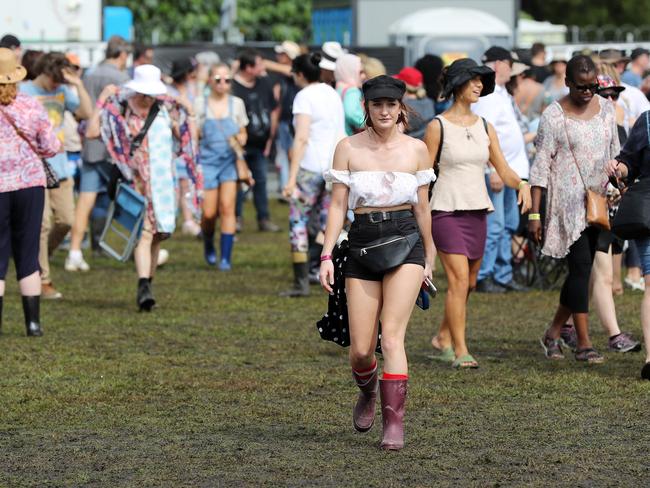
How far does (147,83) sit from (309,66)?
179cm

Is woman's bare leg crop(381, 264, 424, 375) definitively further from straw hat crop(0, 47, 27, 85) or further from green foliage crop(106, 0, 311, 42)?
green foliage crop(106, 0, 311, 42)

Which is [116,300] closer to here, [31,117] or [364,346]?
[31,117]

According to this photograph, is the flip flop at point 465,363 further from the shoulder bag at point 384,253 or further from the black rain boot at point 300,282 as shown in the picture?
the black rain boot at point 300,282

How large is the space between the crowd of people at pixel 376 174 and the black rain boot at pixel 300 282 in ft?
0.09

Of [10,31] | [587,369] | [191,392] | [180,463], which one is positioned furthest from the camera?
[10,31]

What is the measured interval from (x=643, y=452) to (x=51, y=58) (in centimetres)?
761

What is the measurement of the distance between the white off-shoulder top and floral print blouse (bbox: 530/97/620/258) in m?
2.54

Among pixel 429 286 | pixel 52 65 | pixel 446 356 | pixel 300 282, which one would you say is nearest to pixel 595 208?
pixel 446 356

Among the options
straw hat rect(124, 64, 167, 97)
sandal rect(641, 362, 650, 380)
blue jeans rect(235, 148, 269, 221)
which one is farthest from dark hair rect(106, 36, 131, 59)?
sandal rect(641, 362, 650, 380)

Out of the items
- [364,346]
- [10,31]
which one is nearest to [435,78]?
[364,346]

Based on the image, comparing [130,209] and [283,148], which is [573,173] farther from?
[283,148]

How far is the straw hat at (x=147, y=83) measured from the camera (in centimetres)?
1202

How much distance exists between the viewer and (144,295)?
41.5 feet

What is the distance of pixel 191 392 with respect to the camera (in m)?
9.13
